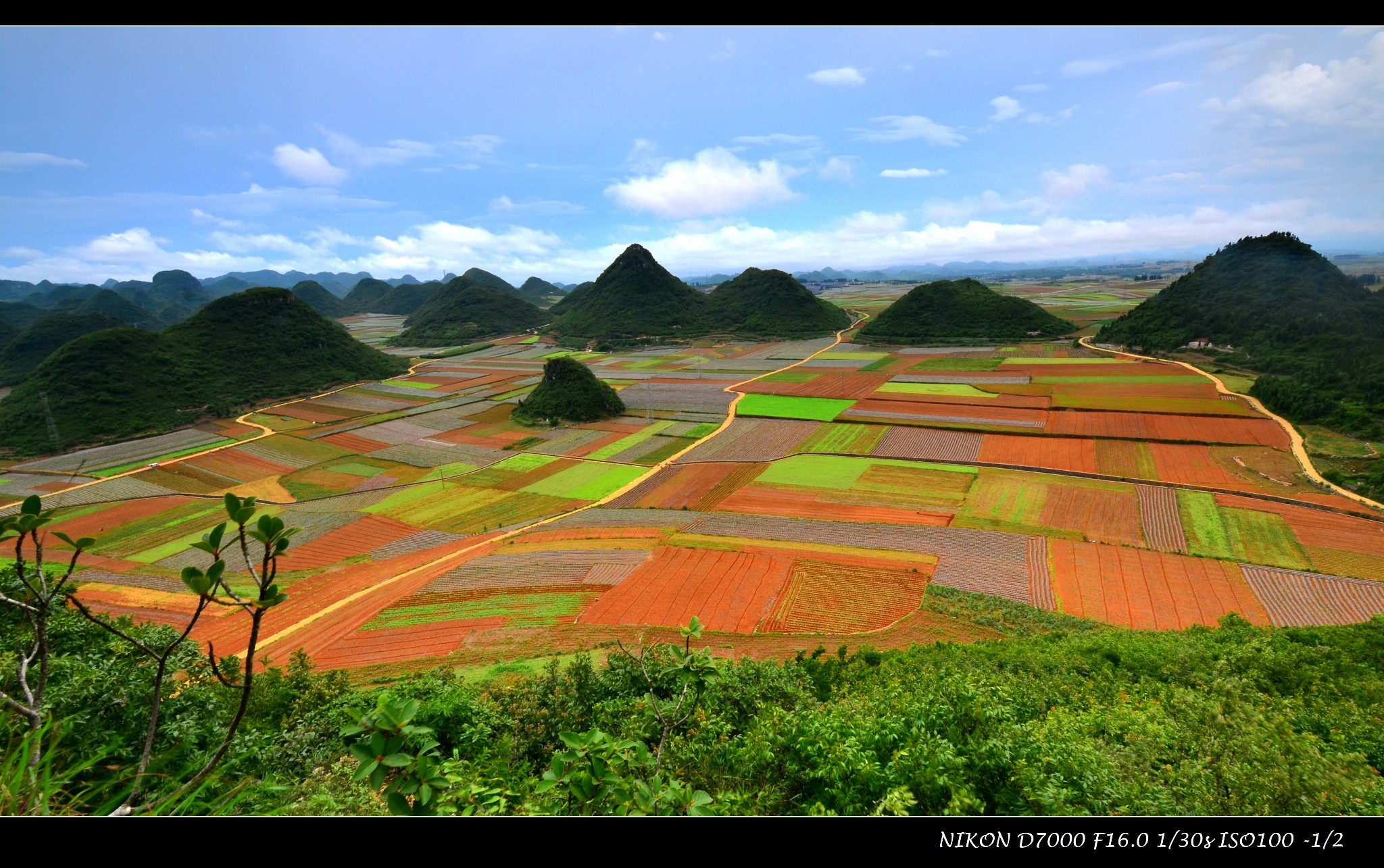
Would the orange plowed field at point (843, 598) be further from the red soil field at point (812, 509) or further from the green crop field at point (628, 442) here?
the green crop field at point (628, 442)

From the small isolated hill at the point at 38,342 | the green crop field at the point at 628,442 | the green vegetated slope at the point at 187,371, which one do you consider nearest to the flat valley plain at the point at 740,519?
the green crop field at the point at 628,442

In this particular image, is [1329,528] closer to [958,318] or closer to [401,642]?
[401,642]

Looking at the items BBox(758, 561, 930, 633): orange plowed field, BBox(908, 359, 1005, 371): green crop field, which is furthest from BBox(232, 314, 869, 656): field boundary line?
BBox(908, 359, 1005, 371): green crop field

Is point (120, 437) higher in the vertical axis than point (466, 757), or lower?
higher

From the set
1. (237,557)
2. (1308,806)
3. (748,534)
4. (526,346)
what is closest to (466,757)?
(1308,806)
